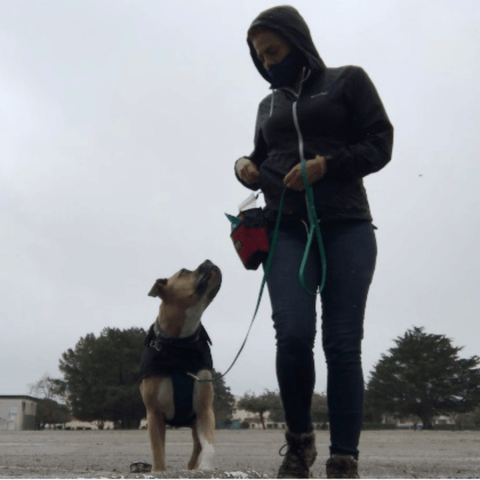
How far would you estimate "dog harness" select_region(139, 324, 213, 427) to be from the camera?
4.79 meters

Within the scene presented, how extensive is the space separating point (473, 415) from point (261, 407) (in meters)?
18.5

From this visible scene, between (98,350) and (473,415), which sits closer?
(98,350)

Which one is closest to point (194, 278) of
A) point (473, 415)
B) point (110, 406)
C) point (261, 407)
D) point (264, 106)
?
point (264, 106)

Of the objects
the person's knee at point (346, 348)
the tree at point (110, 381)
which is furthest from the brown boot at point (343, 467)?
the tree at point (110, 381)

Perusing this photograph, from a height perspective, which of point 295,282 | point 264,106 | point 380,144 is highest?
point 264,106

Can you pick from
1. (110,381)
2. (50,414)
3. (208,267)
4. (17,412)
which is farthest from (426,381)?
(208,267)

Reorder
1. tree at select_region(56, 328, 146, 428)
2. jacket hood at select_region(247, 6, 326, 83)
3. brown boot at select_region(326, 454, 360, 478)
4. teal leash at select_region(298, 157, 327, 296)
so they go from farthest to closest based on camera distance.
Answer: tree at select_region(56, 328, 146, 428)
jacket hood at select_region(247, 6, 326, 83)
teal leash at select_region(298, 157, 327, 296)
brown boot at select_region(326, 454, 360, 478)

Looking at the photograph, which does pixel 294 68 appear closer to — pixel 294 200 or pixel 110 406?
pixel 294 200

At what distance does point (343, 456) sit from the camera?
3012mm

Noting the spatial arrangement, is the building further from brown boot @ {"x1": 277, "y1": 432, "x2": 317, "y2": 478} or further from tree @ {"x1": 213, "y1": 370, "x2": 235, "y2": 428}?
Answer: brown boot @ {"x1": 277, "y1": 432, "x2": 317, "y2": 478}

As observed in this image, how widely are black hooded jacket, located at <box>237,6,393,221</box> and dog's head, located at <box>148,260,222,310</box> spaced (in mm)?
1996

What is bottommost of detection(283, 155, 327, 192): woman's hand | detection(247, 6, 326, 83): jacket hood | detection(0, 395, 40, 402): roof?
detection(0, 395, 40, 402): roof

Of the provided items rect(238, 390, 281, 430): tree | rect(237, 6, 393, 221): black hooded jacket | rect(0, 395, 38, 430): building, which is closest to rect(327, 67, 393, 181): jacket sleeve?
rect(237, 6, 393, 221): black hooded jacket

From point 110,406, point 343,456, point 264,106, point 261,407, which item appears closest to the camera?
point 343,456
